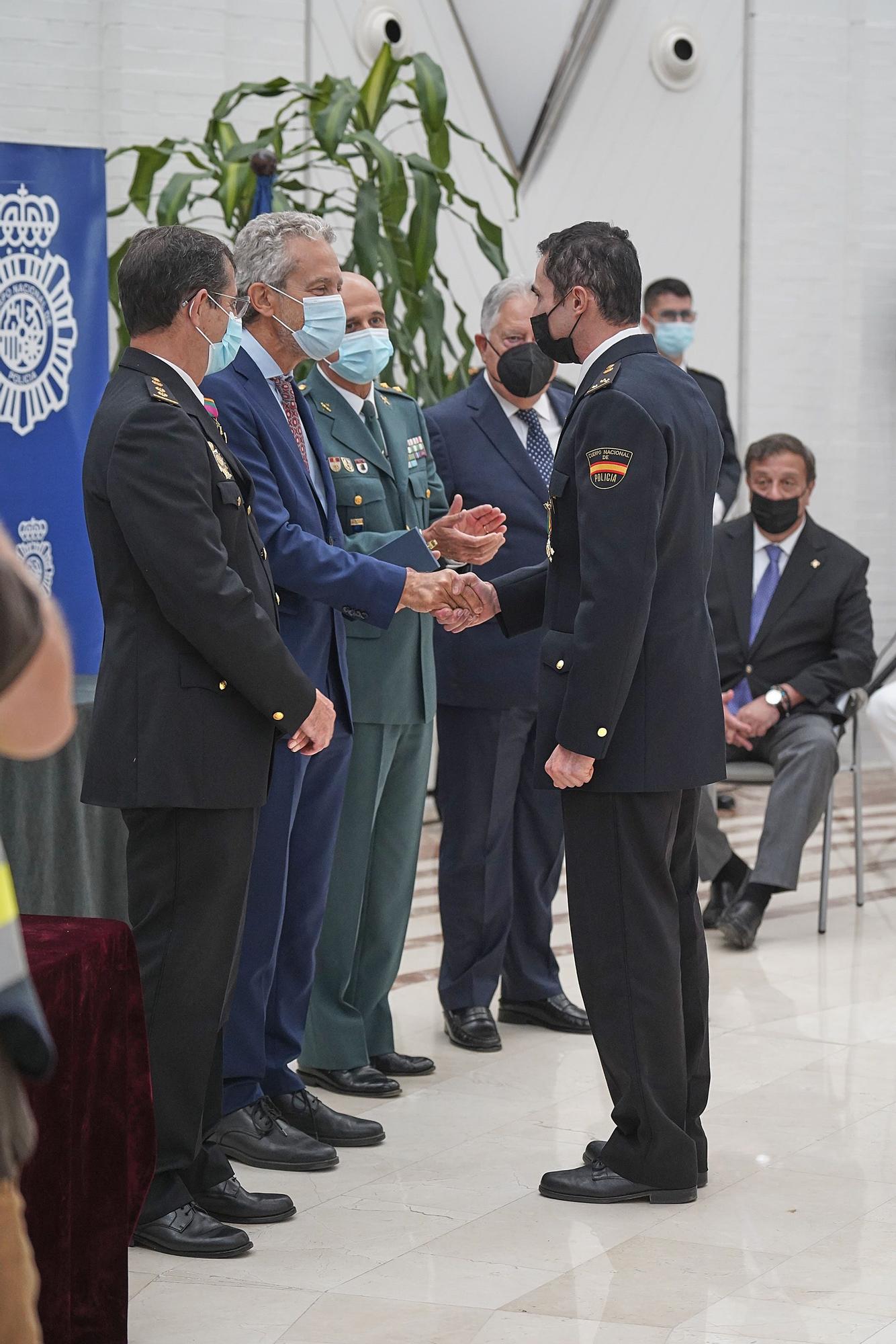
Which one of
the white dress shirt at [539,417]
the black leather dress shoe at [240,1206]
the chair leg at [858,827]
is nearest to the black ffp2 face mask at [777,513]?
the chair leg at [858,827]

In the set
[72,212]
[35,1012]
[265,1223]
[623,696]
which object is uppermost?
[72,212]

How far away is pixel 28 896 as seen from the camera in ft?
10.6

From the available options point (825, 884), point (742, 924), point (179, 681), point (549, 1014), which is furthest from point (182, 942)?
point (825, 884)

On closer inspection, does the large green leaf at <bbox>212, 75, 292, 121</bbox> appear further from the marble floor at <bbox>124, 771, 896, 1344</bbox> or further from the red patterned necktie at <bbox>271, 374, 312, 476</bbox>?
the marble floor at <bbox>124, 771, 896, 1344</bbox>

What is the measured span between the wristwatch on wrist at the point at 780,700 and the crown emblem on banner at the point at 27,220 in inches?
95.2

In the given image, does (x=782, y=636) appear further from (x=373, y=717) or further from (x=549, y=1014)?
(x=373, y=717)

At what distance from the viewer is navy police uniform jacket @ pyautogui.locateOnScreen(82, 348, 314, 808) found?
234 centimetres

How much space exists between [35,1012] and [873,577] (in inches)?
263

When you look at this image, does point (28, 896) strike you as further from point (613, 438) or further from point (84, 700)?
point (613, 438)

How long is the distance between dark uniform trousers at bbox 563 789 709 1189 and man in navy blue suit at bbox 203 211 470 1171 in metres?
0.50

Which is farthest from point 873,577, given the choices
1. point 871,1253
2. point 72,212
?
point 871,1253

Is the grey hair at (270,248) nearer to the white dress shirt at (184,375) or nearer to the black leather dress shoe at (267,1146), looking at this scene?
the white dress shirt at (184,375)

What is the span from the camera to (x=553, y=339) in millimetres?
2740

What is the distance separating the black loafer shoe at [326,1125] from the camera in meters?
2.98
